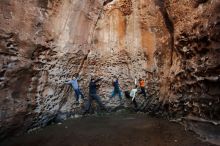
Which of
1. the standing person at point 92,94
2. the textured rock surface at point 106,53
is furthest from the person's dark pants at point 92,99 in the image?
the textured rock surface at point 106,53

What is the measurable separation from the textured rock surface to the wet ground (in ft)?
2.11

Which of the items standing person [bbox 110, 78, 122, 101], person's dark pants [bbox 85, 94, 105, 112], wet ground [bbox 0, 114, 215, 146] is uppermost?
standing person [bbox 110, 78, 122, 101]

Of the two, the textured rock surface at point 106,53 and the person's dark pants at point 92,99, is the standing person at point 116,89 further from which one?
the person's dark pants at point 92,99

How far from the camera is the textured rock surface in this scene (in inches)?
334

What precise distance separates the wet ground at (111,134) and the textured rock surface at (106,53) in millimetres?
643

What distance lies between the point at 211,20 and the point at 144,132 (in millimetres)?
4024

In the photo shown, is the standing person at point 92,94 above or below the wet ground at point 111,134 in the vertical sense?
above

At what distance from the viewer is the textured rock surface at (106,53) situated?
27.8 feet

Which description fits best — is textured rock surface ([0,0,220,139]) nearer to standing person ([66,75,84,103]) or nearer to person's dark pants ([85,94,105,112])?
standing person ([66,75,84,103])

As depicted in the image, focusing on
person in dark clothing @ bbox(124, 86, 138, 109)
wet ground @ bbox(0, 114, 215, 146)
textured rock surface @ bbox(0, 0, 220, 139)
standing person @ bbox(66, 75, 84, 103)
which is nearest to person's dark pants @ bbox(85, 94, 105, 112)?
textured rock surface @ bbox(0, 0, 220, 139)

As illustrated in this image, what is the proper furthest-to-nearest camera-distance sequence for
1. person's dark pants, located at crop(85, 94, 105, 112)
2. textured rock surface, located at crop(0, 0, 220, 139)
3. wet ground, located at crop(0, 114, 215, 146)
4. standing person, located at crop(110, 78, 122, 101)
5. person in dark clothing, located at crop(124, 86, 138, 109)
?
standing person, located at crop(110, 78, 122, 101), person in dark clothing, located at crop(124, 86, 138, 109), person's dark pants, located at crop(85, 94, 105, 112), textured rock surface, located at crop(0, 0, 220, 139), wet ground, located at crop(0, 114, 215, 146)

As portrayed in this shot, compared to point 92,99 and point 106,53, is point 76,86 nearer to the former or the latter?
point 92,99

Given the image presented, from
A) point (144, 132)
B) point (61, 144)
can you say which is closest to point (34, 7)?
point (61, 144)

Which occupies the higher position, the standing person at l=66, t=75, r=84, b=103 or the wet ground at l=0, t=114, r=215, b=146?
the standing person at l=66, t=75, r=84, b=103
